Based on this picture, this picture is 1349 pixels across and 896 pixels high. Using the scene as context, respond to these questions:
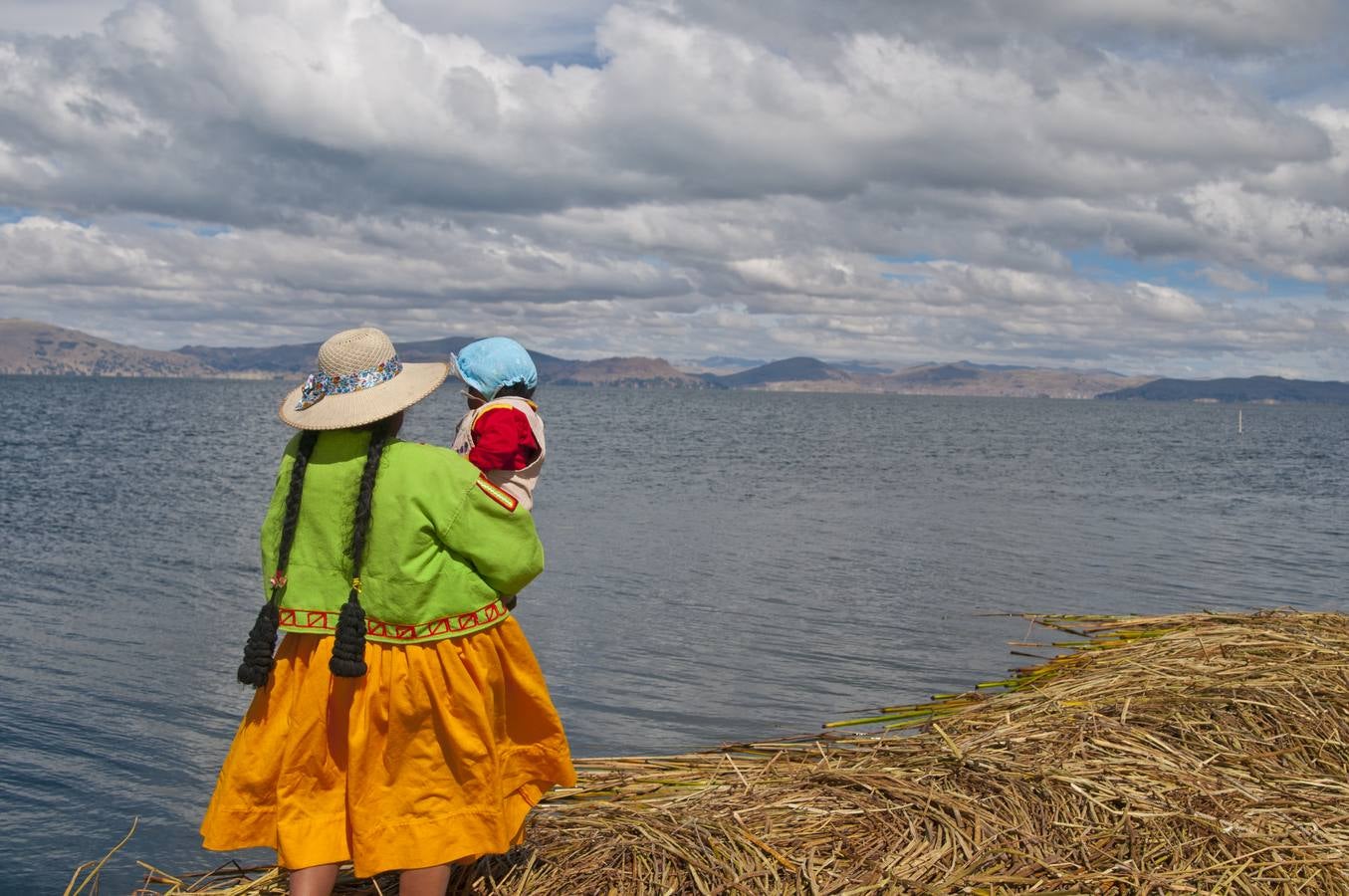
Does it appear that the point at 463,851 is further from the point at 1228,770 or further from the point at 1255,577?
the point at 1255,577

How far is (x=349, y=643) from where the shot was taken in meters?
3.88

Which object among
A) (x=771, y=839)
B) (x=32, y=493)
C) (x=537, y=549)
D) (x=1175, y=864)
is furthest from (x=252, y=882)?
Result: (x=32, y=493)

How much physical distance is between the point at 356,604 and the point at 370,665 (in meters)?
0.25

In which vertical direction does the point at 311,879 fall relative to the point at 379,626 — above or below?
below

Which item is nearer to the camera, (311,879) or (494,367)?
(311,879)

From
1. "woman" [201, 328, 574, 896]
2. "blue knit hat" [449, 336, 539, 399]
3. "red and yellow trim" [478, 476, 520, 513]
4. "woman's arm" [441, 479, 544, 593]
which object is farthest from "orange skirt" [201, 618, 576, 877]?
"blue knit hat" [449, 336, 539, 399]

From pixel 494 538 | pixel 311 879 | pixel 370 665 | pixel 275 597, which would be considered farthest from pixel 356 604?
pixel 311 879

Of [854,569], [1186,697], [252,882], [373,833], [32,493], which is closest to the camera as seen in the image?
[373,833]

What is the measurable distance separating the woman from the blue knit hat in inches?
39.4

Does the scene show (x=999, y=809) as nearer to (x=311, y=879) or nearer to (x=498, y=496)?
(x=498, y=496)

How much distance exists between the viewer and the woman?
3.98 metres

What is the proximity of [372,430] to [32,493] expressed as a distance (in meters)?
27.8

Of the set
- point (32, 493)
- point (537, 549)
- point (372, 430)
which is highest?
point (372, 430)

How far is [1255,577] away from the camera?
20.3 metres
